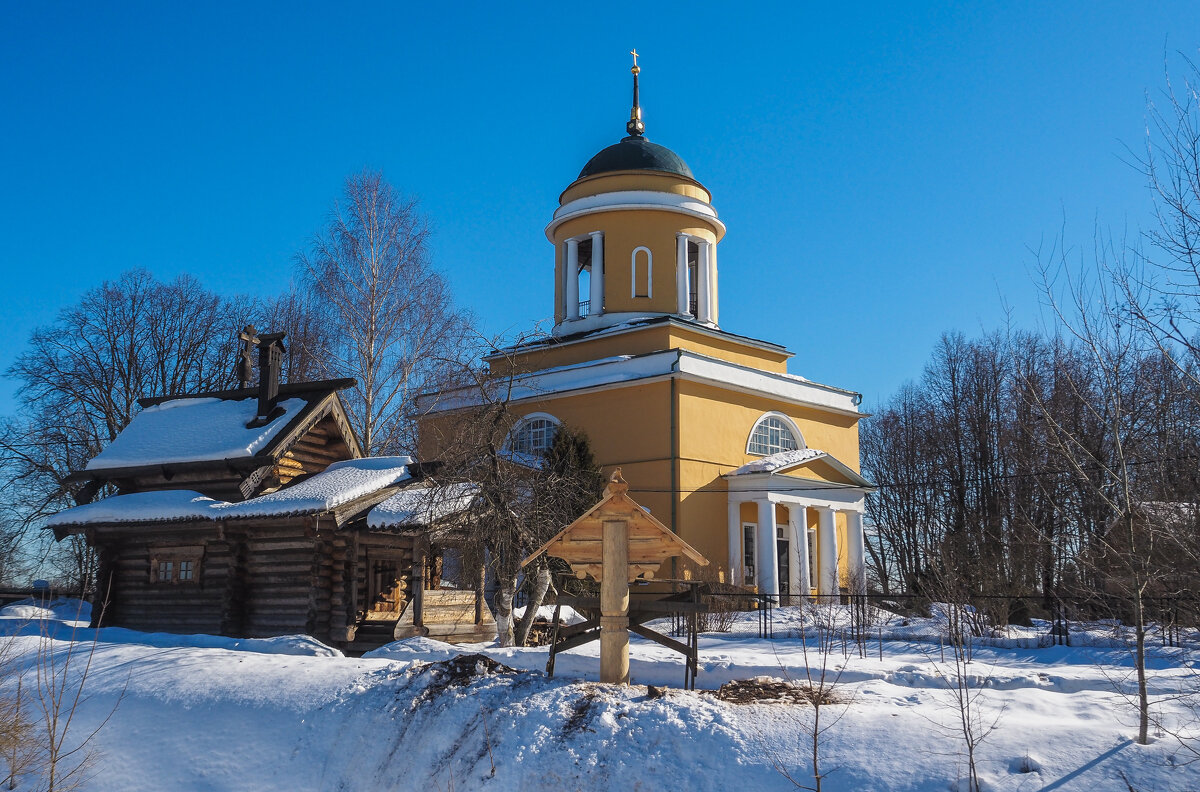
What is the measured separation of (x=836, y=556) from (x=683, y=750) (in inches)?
786

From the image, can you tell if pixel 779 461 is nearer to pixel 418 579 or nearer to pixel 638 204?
pixel 638 204

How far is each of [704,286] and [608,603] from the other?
22614mm

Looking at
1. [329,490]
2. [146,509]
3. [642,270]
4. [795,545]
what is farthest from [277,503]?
[642,270]

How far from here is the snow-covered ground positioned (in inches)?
292

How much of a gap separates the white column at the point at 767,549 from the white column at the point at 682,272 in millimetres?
7950

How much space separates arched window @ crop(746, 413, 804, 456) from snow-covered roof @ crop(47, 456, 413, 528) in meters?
12.9

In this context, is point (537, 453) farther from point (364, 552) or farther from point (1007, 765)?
point (1007, 765)

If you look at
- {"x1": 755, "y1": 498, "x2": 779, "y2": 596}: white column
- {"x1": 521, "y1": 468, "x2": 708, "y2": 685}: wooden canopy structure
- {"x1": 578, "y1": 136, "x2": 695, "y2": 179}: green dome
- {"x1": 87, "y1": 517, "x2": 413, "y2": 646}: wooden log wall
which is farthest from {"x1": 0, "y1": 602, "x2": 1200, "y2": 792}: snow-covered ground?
{"x1": 578, "y1": 136, "x2": 695, "y2": 179}: green dome

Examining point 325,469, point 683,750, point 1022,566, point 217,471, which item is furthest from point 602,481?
point 683,750

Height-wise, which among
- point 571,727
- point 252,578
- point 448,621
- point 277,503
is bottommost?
point 571,727

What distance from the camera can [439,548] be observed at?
1648cm

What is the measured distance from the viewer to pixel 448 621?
1591 centimetres

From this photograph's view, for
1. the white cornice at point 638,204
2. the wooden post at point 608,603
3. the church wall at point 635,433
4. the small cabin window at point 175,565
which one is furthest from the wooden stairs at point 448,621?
the white cornice at point 638,204

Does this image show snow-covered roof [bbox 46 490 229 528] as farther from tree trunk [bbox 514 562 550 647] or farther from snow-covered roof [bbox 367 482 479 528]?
tree trunk [bbox 514 562 550 647]
